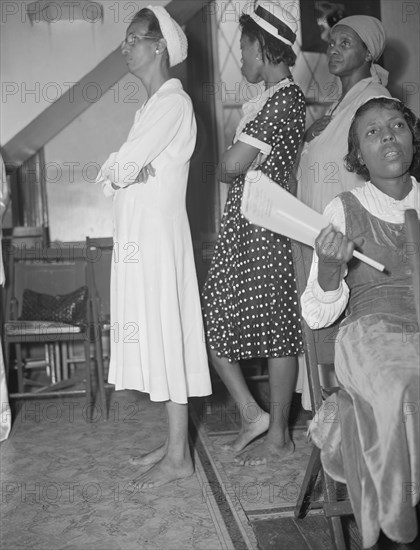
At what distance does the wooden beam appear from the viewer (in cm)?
307

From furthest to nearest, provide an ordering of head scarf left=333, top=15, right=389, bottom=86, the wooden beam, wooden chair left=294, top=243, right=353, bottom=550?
the wooden beam
head scarf left=333, top=15, right=389, bottom=86
wooden chair left=294, top=243, right=353, bottom=550

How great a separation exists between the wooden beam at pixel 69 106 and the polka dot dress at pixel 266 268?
129 centimetres

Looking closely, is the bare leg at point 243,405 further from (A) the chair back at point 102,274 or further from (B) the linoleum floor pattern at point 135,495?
(A) the chair back at point 102,274

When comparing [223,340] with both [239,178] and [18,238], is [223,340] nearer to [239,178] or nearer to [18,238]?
[239,178]

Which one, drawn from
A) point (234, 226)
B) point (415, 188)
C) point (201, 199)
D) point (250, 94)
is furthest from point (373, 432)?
point (250, 94)

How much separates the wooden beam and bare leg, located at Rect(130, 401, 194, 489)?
1721mm

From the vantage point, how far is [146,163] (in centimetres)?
189

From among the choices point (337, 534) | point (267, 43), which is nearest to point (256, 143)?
point (267, 43)

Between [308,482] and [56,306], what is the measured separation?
1.85 meters

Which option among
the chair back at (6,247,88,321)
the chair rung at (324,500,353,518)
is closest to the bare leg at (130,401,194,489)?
the chair rung at (324,500,353,518)

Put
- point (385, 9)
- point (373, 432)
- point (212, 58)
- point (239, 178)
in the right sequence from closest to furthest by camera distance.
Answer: point (373, 432)
point (239, 178)
point (385, 9)
point (212, 58)

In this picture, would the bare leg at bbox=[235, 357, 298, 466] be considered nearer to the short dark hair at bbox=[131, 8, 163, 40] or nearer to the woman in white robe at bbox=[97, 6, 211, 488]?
the woman in white robe at bbox=[97, 6, 211, 488]

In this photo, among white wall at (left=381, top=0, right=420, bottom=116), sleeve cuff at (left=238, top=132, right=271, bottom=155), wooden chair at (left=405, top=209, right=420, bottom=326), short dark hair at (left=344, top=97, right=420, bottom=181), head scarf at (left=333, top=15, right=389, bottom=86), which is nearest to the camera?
wooden chair at (left=405, top=209, right=420, bottom=326)

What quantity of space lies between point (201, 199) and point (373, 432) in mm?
2959
